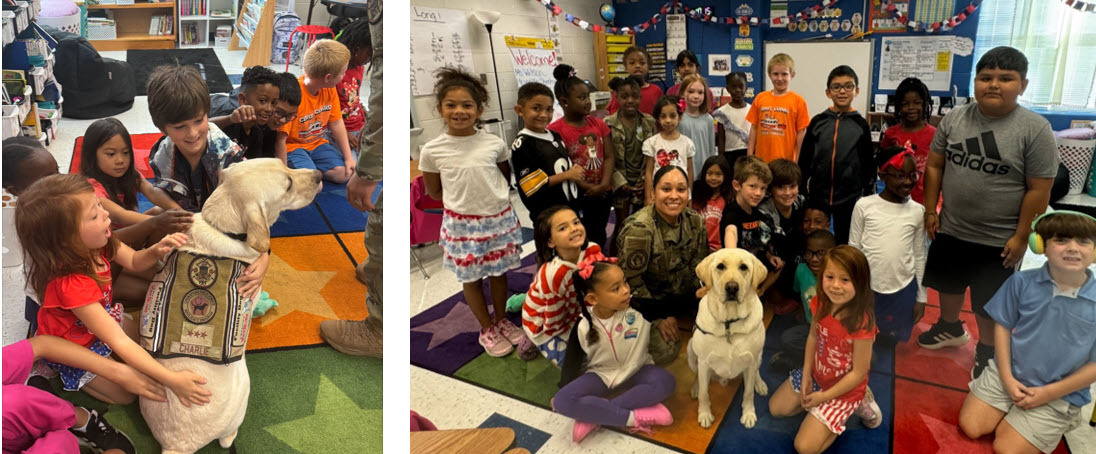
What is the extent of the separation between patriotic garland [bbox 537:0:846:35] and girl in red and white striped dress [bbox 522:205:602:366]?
780 mm

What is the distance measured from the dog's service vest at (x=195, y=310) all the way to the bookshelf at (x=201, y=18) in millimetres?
361

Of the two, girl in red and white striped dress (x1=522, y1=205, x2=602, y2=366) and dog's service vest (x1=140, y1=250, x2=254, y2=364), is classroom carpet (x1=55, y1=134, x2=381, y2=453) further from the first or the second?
girl in red and white striped dress (x1=522, y1=205, x2=602, y2=366)

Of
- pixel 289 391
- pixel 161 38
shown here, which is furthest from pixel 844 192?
pixel 161 38

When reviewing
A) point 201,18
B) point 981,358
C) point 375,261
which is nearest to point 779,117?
point 981,358

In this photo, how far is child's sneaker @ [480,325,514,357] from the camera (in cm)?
187

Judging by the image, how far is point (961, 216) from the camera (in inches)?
54.9

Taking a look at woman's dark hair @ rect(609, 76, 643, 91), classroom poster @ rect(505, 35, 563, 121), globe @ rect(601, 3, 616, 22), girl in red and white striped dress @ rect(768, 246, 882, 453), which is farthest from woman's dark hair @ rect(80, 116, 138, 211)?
globe @ rect(601, 3, 616, 22)

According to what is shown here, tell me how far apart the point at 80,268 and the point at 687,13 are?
5.85 ft

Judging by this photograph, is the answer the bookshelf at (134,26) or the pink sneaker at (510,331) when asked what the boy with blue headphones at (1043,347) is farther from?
the bookshelf at (134,26)

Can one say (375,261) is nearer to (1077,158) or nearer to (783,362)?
(783,362)

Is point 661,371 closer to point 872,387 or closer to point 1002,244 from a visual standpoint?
point 872,387

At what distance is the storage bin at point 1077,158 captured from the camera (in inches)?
49.2

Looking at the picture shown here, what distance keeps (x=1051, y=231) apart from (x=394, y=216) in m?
1.32

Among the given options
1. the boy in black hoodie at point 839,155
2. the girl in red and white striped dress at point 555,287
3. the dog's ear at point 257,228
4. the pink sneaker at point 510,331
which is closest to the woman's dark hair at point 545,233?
the girl in red and white striped dress at point 555,287
